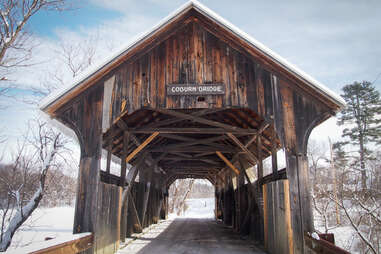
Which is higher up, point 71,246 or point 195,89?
point 195,89

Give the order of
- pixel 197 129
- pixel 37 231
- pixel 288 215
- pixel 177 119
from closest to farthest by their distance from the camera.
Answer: pixel 288 215
pixel 177 119
pixel 197 129
pixel 37 231

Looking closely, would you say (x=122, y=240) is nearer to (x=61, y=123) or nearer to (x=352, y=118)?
(x=61, y=123)

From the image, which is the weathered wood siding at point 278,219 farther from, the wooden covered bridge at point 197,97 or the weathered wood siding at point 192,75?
the weathered wood siding at point 192,75

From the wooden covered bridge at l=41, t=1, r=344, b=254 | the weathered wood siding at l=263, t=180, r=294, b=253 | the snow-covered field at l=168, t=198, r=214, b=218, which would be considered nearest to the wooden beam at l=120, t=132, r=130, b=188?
the wooden covered bridge at l=41, t=1, r=344, b=254

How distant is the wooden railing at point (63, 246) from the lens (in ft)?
9.79

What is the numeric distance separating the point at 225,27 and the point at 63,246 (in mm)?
4727

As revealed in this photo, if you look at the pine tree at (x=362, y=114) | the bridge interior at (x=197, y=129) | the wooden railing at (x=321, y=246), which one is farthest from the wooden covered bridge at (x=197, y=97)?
the pine tree at (x=362, y=114)

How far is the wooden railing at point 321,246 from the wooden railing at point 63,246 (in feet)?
10.8

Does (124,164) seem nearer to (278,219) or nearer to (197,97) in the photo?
(197,97)

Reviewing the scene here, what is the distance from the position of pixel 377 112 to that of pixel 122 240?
92.5ft

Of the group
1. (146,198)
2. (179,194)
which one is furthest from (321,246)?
(179,194)

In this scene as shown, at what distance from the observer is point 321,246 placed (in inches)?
165

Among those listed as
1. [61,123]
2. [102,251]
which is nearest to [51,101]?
[61,123]

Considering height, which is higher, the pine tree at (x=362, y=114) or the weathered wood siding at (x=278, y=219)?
the pine tree at (x=362, y=114)
